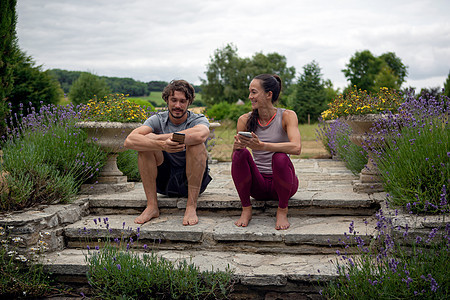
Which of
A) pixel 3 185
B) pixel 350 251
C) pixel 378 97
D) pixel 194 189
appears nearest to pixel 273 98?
pixel 194 189

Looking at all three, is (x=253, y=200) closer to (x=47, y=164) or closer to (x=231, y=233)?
(x=231, y=233)

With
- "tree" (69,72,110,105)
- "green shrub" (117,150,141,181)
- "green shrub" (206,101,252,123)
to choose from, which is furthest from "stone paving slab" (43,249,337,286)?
"green shrub" (206,101,252,123)

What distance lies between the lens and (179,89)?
131 inches

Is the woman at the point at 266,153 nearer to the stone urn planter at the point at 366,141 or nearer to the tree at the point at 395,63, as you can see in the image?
the stone urn planter at the point at 366,141

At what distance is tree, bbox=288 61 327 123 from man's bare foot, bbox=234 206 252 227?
22.3 meters

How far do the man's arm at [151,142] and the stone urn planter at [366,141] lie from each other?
185 centimetres

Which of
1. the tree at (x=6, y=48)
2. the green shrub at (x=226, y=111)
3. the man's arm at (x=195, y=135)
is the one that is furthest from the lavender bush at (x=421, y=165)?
the green shrub at (x=226, y=111)

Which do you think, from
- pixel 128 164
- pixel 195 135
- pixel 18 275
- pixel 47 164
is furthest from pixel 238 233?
pixel 128 164

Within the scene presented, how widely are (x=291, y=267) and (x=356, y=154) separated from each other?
2.62 meters

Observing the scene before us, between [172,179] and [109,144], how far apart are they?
997 millimetres

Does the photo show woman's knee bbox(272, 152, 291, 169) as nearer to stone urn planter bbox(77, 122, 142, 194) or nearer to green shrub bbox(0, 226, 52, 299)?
stone urn planter bbox(77, 122, 142, 194)

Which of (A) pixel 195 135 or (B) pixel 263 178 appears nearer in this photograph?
(A) pixel 195 135

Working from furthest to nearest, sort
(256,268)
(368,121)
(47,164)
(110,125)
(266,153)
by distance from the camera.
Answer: (110,125), (368,121), (47,164), (266,153), (256,268)

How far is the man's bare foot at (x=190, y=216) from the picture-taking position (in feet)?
10.9
